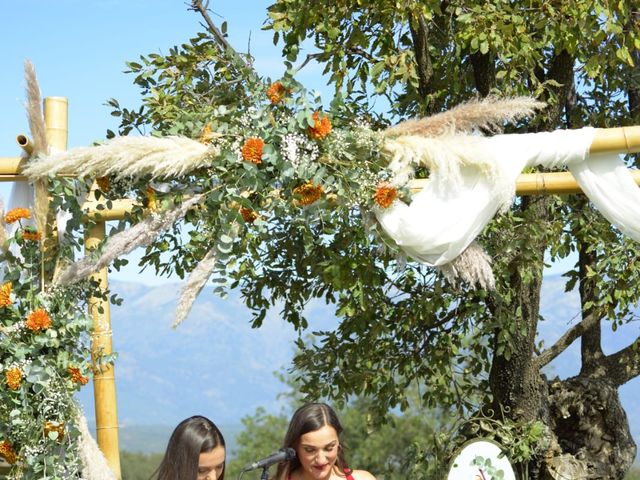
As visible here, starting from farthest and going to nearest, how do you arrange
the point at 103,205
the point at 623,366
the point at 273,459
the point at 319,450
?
the point at 623,366 < the point at 103,205 < the point at 319,450 < the point at 273,459

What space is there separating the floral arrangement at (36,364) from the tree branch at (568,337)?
12.6ft

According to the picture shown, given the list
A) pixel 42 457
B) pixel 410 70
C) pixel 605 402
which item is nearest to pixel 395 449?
pixel 605 402

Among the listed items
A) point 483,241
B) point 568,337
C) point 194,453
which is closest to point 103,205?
point 194,453

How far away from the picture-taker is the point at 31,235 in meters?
4.00

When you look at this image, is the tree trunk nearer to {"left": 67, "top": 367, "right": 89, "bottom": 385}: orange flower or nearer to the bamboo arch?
the bamboo arch

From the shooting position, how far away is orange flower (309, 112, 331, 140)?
12.9ft

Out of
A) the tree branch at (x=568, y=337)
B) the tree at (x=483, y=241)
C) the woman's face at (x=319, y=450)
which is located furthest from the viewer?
the tree branch at (x=568, y=337)

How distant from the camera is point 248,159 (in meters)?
3.90

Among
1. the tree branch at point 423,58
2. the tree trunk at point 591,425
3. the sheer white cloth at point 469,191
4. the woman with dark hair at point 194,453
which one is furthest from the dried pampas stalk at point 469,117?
the tree trunk at point 591,425

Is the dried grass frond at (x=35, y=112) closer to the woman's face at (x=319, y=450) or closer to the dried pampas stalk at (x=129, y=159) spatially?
the dried pampas stalk at (x=129, y=159)

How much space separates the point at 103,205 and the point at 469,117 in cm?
142

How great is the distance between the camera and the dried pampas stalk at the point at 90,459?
3.91 m

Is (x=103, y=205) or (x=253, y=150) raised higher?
(x=253, y=150)

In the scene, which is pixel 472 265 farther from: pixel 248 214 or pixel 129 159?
pixel 129 159
